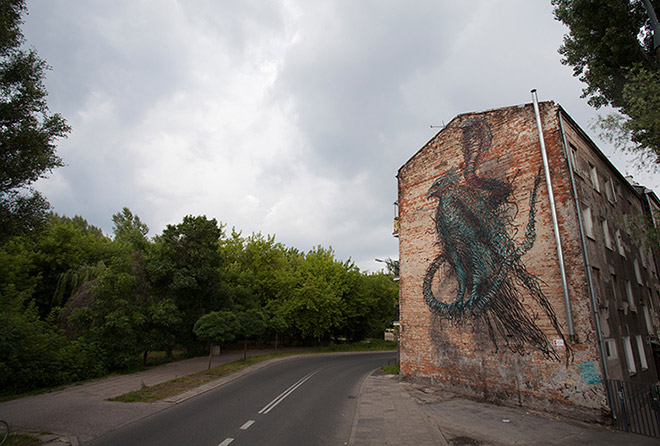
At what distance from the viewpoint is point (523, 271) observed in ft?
38.2

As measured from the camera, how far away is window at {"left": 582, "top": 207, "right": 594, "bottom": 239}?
38.8ft

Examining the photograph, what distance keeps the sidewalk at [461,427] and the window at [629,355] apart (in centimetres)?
428

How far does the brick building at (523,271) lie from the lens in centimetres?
1035

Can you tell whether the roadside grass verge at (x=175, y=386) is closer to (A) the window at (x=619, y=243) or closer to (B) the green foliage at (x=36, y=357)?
(B) the green foliage at (x=36, y=357)

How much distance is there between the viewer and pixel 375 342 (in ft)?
134

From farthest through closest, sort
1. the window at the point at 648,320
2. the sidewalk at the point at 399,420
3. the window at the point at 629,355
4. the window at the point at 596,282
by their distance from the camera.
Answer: the window at the point at 648,320
the window at the point at 629,355
the window at the point at 596,282
the sidewalk at the point at 399,420

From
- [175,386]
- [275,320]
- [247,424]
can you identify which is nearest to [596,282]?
[247,424]

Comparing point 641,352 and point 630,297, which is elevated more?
point 630,297

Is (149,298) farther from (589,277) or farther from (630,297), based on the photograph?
(630,297)

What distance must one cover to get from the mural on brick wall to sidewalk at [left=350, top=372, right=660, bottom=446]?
2274mm

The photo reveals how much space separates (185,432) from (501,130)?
15.4 m

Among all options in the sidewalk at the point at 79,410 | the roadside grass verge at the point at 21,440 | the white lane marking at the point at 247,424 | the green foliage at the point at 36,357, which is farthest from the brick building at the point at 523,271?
the green foliage at the point at 36,357

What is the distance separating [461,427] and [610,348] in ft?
20.7

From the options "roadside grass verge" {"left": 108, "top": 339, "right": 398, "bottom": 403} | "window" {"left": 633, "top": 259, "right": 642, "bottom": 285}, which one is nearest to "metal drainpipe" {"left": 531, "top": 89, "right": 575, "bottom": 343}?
"window" {"left": 633, "top": 259, "right": 642, "bottom": 285}
